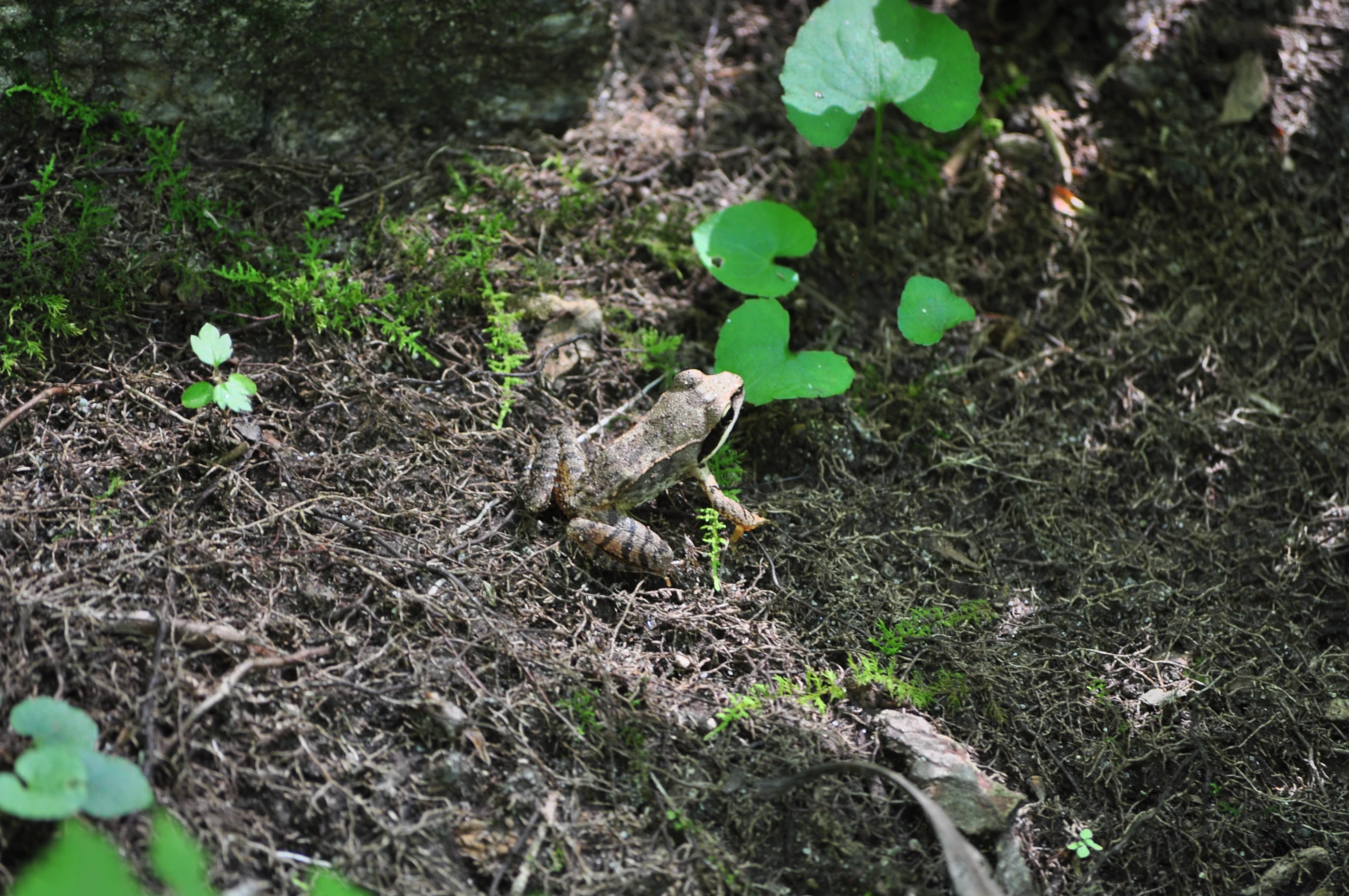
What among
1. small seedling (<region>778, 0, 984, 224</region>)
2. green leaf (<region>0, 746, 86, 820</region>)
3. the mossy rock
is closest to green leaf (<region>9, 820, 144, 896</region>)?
green leaf (<region>0, 746, 86, 820</region>)

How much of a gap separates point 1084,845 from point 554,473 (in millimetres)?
2425

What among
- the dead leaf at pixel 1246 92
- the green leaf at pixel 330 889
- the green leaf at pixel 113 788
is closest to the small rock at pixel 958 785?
the green leaf at pixel 330 889

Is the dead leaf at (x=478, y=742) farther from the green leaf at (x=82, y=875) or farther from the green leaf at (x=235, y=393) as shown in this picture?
the green leaf at (x=235, y=393)

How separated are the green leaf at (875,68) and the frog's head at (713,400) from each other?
4.23 feet

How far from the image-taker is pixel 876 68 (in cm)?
461

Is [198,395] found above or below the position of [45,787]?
above

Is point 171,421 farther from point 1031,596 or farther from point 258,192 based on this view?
point 1031,596

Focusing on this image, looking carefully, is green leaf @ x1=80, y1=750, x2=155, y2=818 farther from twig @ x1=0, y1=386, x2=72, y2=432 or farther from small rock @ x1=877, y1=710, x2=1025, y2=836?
small rock @ x1=877, y1=710, x2=1025, y2=836

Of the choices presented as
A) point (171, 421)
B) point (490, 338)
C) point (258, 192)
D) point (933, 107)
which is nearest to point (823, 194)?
point (933, 107)

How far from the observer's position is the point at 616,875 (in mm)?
3037

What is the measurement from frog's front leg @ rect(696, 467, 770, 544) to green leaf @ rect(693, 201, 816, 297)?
1.03 meters

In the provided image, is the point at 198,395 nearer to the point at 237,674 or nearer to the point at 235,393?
the point at 235,393

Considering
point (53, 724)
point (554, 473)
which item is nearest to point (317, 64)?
point (554, 473)

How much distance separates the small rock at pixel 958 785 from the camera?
3363 millimetres
